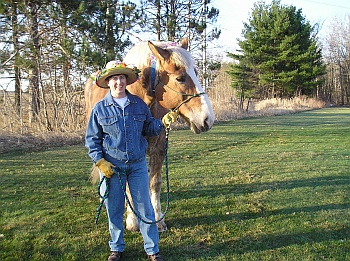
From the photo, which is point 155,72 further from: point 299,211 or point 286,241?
point 299,211

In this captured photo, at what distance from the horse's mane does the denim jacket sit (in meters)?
0.63

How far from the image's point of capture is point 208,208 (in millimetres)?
4312

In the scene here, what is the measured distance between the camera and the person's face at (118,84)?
→ 268 cm

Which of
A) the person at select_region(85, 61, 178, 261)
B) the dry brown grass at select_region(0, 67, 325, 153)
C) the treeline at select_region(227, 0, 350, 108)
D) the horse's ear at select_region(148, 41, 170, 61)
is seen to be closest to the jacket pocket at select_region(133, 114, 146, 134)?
the person at select_region(85, 61, 178, 261)

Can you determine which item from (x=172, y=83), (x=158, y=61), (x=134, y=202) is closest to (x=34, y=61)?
(x=158, y=61)

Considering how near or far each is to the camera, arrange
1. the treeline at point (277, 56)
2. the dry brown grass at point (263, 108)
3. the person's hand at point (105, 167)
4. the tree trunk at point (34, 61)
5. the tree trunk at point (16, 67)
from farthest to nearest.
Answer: the treeline at point (277, 56), the dry brown grass at point (263, 108), the tree trunk at point (34, 61), the tree trunk at point (16, 67), the person's hand at point (105, 167)

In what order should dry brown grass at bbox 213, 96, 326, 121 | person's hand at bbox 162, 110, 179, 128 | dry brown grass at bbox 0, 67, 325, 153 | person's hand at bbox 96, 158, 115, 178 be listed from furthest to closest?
dry brown grass at bbox 213, 96, 326, 121 < dry brown grass at bbox 0, 67, 325, 153 < person's hand at bbox 162, 110, 179, 128 < person's hand at bbox 96, 158, 115, 178

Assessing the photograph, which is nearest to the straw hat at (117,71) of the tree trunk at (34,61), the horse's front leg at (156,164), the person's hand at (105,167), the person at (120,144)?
the person at (120,144)

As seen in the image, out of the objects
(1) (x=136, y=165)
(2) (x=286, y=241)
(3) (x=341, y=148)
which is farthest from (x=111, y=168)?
(3) (x=341, y=148)

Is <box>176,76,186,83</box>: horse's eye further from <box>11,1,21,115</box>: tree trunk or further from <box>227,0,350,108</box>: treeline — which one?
<box>227,0,350,108</box>: treeline

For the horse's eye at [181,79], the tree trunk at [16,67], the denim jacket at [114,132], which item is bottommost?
the denim jacket at [114,132]

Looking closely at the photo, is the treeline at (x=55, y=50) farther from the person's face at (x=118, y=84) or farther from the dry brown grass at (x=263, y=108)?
the dry brown grass at (x=263, y=108)

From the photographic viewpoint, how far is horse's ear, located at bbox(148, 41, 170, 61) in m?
2.94

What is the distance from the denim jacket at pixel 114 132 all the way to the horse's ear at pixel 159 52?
59 centimetres
